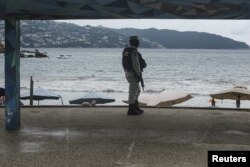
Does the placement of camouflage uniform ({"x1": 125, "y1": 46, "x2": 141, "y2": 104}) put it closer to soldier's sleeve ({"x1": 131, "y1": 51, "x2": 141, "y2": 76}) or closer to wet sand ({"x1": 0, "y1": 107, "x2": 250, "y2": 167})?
soldier's sleeve ({"x1": 131, "y1": 51, "x2": 141, "y2": 76})

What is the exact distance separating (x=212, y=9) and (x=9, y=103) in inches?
177

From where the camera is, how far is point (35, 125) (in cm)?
1070

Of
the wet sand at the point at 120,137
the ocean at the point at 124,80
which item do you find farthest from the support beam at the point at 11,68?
the ocean at the point at 124,80

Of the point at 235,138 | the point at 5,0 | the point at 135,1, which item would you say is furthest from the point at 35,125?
the point at 235,138

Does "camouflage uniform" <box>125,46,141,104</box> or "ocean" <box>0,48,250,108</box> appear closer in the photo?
"camouflage uniform" <box>125,46,141,104</box>

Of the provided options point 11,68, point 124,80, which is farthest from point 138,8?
point 124,80

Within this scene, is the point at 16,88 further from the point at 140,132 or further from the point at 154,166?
the point at 154,166

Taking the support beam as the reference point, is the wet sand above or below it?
below

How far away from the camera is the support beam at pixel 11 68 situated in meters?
10.1

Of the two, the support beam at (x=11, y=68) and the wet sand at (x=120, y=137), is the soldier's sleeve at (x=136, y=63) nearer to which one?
the wet sand at (x=120, y=137)

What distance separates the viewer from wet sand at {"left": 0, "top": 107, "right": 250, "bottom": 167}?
24.7ft

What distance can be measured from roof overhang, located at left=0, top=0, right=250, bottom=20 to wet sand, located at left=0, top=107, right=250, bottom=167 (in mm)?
2331

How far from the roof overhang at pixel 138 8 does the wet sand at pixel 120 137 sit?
91.8 inches

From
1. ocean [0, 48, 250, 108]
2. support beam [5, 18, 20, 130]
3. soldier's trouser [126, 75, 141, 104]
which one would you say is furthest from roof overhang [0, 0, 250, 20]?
ocean [0, 48, 250, 108]
